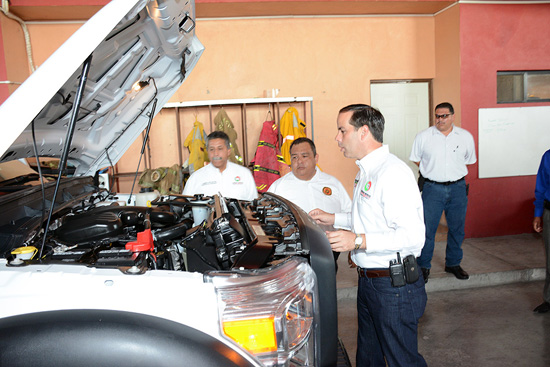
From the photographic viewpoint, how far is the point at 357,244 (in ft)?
6.89

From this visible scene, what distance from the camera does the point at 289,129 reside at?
248 inches

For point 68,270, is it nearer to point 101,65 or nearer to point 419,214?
point 101,65

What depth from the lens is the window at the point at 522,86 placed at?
Result: 6.42 meters

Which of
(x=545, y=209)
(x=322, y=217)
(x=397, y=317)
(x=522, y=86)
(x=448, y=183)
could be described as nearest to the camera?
(x=397, y=317)

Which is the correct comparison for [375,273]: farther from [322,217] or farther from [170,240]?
[170,240]

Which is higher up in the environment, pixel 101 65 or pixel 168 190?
pixel 101 65

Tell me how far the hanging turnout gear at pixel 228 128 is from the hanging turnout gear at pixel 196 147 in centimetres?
27

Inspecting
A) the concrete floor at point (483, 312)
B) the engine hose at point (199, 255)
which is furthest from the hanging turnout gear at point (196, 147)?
the engine hose at point (199, 255)

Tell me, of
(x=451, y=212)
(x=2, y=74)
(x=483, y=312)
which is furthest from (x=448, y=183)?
(x=2, y=74)

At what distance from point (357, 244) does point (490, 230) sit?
5219 millimetres

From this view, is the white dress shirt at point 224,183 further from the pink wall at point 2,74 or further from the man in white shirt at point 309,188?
the pink wall at point 2,74

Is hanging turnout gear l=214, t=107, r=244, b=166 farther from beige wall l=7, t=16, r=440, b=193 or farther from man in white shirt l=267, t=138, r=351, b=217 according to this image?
man in white shirt l=267, t=138, r=351, b=217

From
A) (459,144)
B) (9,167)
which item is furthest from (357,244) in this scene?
(459,144)

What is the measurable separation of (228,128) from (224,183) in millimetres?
2226
